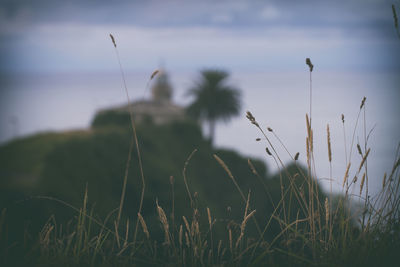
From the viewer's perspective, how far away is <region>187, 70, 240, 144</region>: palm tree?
44719 mm

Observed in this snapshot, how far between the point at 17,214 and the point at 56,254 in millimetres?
10496

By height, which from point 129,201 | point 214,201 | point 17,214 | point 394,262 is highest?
point 394,262

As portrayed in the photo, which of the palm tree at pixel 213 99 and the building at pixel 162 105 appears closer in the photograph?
the palm tree at pixel 213 99

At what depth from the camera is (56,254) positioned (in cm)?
154

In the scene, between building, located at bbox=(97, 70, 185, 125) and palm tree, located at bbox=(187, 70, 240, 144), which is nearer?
palm tree, located at bbox=(187, 70, 240, 144)

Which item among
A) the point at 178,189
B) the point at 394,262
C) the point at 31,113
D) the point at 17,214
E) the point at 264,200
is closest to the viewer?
the point at 394,262

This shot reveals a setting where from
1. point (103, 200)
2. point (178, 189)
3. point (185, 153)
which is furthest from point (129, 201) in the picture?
point (185, 153)

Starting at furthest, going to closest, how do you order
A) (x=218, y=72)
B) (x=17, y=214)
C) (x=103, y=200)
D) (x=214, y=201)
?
(x=218, y=72) → (x=214, y=201) → (x=103, y=200) → (x=17, y=214)

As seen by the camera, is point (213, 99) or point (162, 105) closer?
point (213, 99)

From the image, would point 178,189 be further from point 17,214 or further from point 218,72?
point 218,72

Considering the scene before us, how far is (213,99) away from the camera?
148ft

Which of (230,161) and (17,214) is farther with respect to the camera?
(230,161)

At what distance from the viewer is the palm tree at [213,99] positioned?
44.7 meters

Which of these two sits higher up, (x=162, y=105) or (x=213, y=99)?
(x=162, y=105)
